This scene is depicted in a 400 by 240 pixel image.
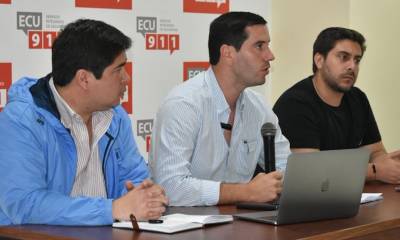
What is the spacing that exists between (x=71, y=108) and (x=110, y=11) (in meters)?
1.29

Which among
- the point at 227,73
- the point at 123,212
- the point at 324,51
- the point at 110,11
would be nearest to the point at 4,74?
the point at 110,11

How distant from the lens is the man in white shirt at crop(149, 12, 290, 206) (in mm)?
3035

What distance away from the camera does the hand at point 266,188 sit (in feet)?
9.62

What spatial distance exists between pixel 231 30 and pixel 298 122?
2.23 ft

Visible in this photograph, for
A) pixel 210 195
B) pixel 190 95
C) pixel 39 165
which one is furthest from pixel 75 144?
pixel 190 95

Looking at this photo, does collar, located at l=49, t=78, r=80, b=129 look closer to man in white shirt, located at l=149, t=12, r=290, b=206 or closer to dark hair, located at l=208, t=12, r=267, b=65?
man in white shirt, located at l=149, t=12, r=290, b=206

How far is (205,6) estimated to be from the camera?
4703 millimetres

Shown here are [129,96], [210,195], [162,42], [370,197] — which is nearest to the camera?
[210,195]

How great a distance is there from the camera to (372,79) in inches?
221

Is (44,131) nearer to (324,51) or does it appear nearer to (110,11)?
(110,11)

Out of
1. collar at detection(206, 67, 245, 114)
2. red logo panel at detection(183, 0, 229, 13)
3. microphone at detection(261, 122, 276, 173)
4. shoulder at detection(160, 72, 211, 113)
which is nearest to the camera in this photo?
microphone at detection(261, 122, 276, 173)

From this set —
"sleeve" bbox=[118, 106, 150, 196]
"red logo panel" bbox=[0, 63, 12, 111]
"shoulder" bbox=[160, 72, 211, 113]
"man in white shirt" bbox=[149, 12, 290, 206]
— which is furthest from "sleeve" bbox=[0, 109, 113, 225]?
"red logo panel" bbox=[0, 63, 12, 111]

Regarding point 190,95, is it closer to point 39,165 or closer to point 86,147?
point 86,147

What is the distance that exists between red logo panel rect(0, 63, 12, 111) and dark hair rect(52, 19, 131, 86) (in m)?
0.76
